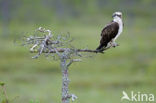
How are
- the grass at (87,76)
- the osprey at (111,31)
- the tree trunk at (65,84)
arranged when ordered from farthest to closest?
1. the grass at (87,76)
2. the osprey at (111,31)
3. the tree trunk at (65,84)

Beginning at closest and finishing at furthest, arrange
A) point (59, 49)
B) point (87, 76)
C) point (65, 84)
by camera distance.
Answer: point (65, 84), point (59, 49), point (87, 76)

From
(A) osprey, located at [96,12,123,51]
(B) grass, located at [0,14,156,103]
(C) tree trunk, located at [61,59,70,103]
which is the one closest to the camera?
(C) tree trunk, located at [61,59,70,103]

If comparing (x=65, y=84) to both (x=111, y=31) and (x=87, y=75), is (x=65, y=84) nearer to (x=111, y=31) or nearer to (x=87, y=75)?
(x=111, y=31)

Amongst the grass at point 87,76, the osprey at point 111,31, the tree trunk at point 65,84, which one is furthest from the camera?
the grass at point 87,76

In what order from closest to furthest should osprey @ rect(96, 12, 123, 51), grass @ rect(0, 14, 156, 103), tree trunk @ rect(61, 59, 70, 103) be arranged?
1. tree trunk @ rect(61, 59, 70, 103)
2. osprey @ rect(96, 12, 123, 51)
3. grass @ rect(0, 14, 156, 103)

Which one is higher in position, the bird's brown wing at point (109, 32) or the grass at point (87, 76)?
the grass at point (87, 76)

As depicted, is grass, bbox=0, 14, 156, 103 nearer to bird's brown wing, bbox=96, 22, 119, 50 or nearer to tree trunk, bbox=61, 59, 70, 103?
bird's brown wing, bbox=96, 22, 119, 50

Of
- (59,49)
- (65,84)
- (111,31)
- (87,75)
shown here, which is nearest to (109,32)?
(111,31)

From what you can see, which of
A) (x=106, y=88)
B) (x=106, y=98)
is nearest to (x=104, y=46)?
(x=106, y=98)

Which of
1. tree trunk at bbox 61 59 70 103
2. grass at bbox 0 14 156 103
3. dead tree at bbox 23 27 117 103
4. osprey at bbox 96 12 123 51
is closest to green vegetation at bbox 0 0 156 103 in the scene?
grass at bbox 0 14 156 103

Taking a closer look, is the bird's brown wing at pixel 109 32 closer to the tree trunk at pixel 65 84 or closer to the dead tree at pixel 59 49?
the dead tree at pixel 59 49

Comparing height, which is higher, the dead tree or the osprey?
the osprey

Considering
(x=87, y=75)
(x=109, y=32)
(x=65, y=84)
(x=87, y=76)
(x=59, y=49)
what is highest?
(x=87, y=75)

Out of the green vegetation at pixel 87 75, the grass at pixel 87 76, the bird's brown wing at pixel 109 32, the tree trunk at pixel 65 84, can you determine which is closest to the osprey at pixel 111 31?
the bird's brown wing at pixel 109 32
